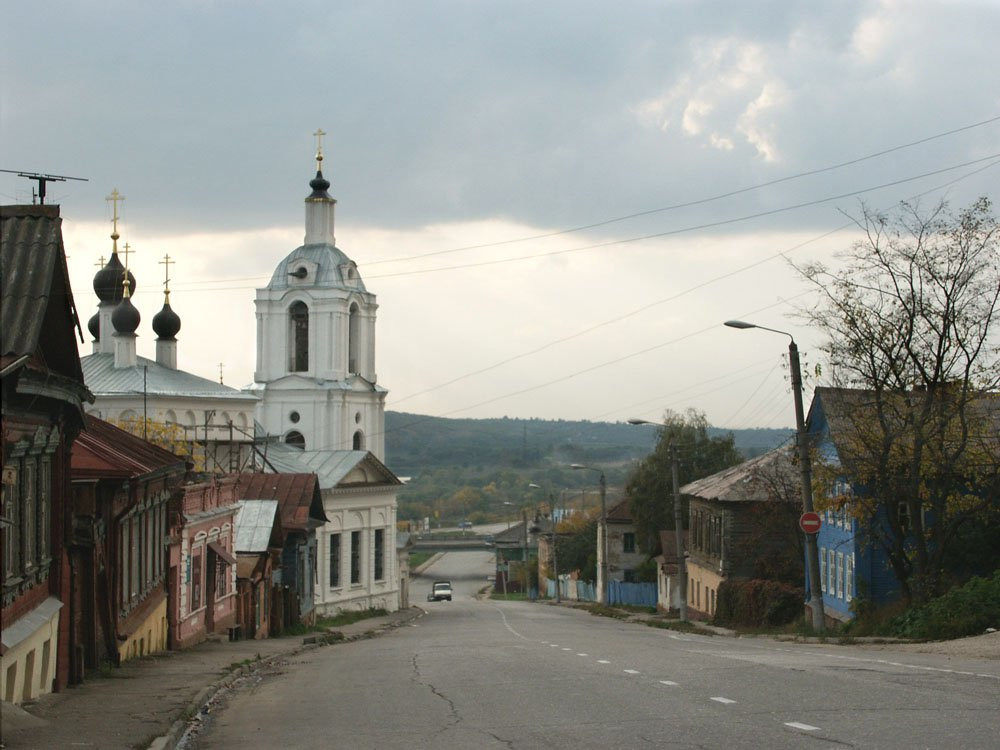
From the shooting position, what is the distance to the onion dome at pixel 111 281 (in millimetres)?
Answer: 74000

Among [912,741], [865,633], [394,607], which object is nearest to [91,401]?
[912,741]

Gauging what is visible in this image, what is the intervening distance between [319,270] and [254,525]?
4547 centimetres

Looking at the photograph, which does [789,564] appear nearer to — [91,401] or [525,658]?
[525,658]

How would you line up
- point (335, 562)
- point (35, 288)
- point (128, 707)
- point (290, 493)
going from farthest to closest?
point (335, 562) < point (290, 493) < point (128, 707) < point (35, 288)

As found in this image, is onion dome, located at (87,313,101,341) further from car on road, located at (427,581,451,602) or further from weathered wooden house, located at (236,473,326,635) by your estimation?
car on road, located at (427,581,451,602)

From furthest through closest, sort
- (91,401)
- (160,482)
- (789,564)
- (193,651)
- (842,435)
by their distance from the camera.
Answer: (789,564)
(842,435)
(193,651)
(160,482)
(91,401)

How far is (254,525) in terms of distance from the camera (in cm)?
4231

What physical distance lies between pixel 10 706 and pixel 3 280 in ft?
14.9

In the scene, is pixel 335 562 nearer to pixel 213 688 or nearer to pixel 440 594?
pixel 440 594

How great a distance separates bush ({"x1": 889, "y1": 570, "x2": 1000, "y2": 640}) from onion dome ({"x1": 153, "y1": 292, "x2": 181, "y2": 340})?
5578cm

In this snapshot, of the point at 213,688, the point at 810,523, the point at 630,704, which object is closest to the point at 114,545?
the point at 213,688

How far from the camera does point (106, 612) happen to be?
2094cm

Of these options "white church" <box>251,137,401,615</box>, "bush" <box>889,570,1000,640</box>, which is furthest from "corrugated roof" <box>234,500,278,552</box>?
"white church" <box>251,137,401,615</box>

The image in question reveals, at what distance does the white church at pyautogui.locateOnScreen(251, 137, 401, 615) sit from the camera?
269 feet
